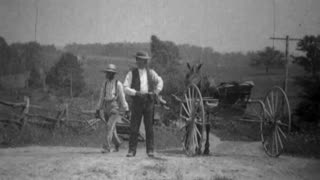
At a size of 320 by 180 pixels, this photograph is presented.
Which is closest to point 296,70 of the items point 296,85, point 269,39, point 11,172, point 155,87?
point 296,85

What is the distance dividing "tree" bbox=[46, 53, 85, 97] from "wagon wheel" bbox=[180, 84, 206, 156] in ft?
38.3

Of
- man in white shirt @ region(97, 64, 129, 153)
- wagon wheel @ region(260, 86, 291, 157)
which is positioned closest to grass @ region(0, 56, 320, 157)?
wagon wheel @ region(260, 86, 291, 157)

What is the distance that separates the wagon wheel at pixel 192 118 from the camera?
7670mm

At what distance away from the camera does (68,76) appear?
61.9ft

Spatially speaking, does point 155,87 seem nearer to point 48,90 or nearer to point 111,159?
point 111,159

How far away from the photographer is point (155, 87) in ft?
23.2

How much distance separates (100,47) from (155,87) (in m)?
12.7

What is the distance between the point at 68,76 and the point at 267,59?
938 centimetres

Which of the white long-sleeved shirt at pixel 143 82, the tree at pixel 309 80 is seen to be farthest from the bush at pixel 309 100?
the white long-sleeved shirt at pixel 143 82

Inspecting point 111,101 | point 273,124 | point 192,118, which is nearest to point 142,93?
point 111,101

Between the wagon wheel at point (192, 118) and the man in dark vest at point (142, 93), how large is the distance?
3.17 feet

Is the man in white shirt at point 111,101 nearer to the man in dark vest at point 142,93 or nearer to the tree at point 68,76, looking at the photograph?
the man in dark vest at point 142,93

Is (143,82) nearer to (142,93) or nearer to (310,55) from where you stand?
(142,93)

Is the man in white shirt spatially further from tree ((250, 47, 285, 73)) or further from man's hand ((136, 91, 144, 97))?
tree ((250, 47, 285, 73))
